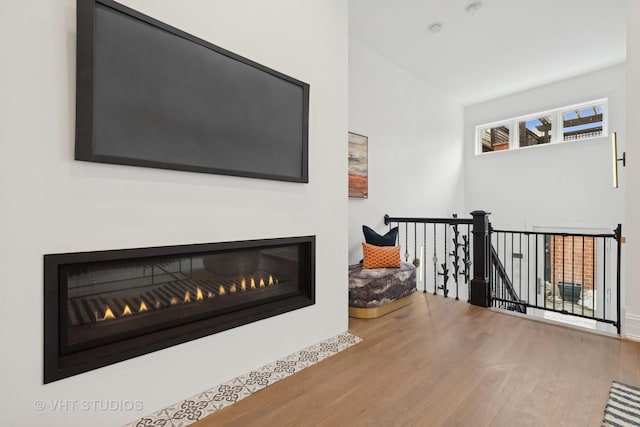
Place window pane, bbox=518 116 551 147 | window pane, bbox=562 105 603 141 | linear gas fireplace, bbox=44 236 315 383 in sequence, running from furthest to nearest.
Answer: window pane, bbox=518 116 551 147 < window pane, bbox=562 105 603 141 < linear gas fireplace, bbox=44 236 315 383

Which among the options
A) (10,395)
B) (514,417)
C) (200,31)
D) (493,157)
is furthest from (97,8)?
(493,157)

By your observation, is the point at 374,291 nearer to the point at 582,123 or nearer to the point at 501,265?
the point at 501,265

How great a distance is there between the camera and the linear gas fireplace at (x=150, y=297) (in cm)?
126

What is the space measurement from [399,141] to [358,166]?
1.14m

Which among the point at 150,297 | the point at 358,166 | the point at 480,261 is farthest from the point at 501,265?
the point at 150,297

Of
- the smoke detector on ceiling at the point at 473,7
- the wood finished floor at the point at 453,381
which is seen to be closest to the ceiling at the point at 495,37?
the smoke detector on ceiling at the point at 473,7

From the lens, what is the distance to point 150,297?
1551mm

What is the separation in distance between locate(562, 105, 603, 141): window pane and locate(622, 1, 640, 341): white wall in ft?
9.57

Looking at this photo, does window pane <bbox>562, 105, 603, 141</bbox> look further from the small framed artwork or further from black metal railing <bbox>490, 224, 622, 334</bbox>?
the small framed artwork

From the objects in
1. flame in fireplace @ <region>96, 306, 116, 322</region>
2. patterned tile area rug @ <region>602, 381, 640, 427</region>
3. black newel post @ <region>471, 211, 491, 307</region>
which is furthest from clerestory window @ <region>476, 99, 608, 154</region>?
flame in fireplace @ <region>96, 306, 116, 322</region>

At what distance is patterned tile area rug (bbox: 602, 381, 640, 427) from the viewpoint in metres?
1.44

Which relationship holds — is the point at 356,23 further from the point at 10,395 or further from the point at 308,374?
the point at 10,395

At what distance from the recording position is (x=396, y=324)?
2.71 metres

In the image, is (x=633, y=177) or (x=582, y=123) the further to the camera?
(x=582, y=123)
